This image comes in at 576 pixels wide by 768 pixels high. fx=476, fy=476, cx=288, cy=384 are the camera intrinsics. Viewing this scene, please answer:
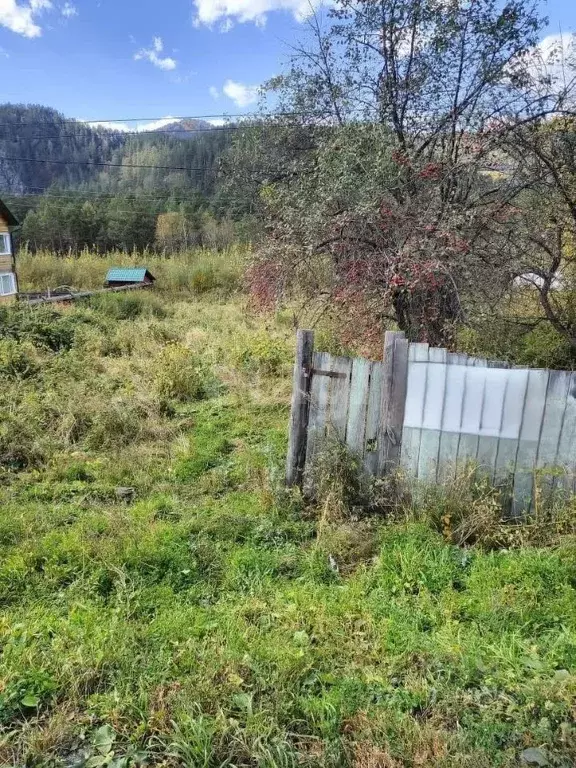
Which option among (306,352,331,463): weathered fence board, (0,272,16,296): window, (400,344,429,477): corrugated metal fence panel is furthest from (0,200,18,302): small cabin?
(400,344,429,477): corrugated metal fence panel

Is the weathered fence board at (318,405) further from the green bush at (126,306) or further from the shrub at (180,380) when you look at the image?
the green bush at (126,306)

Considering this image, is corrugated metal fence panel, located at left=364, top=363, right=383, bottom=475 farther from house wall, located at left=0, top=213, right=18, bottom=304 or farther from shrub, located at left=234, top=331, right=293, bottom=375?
house wall, located at left=0, top=213, right=18, bottom=304

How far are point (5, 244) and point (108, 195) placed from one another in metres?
26.1

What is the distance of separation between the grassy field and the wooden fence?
13.3 inches

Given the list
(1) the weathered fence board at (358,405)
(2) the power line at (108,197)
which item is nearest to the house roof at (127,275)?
(1) the weathered fence board at (358,405)

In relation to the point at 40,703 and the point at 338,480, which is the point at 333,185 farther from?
the point at 40,703

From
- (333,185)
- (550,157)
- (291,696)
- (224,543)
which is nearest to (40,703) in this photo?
(291,696)

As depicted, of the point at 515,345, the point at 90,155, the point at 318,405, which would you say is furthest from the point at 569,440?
the point at 90,155

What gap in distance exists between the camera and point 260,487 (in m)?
4.17

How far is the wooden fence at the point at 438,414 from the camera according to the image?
3.35 metres

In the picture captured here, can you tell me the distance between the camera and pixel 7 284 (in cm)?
1594

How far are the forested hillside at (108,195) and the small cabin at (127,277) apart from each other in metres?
4.44

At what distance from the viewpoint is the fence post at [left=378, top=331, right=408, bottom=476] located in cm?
357

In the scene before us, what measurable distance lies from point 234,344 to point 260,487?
563 cm
